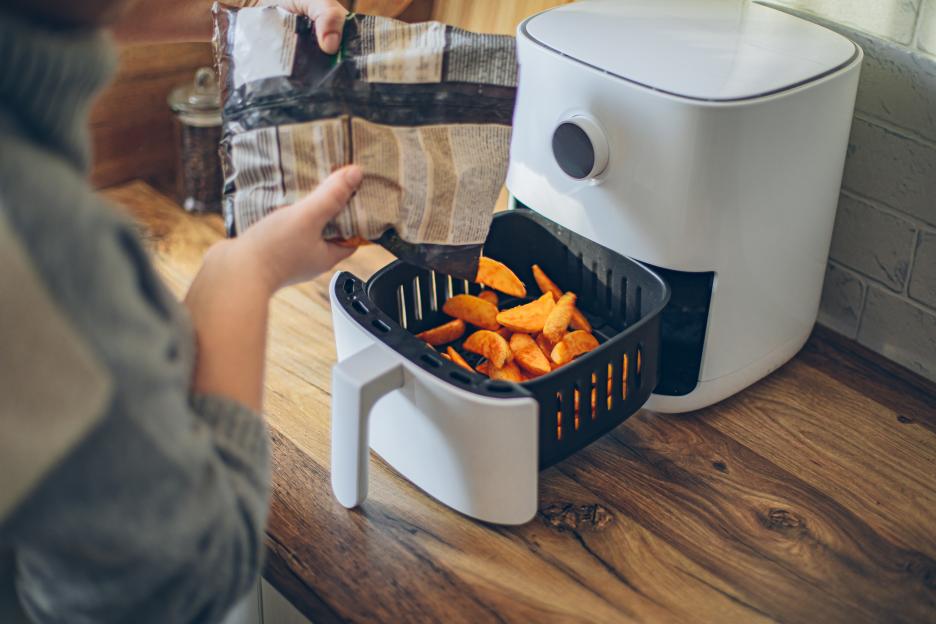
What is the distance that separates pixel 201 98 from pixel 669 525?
30.2 inches

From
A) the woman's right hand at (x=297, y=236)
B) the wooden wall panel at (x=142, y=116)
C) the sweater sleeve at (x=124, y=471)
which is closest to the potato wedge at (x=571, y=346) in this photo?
the woman's right hand at (x=297, y=236)

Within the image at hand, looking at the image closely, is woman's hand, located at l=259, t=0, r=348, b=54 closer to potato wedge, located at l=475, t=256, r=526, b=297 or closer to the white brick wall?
→ potato wedge, located at l=475, t=256, r=526, b=297

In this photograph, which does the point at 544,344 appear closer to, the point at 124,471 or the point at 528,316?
the point at 528,316

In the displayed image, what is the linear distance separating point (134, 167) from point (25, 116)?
3.10 feet

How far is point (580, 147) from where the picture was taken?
0.82 metres

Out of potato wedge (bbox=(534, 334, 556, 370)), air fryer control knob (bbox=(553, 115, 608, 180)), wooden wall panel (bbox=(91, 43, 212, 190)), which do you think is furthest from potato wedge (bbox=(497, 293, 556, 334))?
wooden wall panel (bbox=(91, 43, 212, 190))

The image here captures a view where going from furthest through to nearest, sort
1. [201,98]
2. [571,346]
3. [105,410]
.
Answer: [201,98], [571,346], [105,410]

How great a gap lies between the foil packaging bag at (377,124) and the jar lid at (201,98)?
19.5 inches

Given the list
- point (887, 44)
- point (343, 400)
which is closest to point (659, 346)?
point (343, 400)

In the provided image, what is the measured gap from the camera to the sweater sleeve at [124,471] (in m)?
0.43

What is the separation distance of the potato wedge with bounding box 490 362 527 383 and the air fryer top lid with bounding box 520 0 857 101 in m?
0.25

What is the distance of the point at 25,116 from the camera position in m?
0.43

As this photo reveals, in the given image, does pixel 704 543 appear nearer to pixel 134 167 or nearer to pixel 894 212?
pixel 894 212

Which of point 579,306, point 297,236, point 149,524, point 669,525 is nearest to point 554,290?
point 579,306
